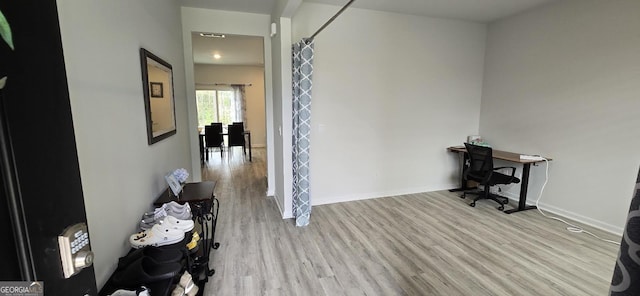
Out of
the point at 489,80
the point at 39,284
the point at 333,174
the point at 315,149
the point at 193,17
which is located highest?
the point at 193,17

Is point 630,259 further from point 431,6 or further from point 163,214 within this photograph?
point 431,6

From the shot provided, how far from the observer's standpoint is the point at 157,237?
1521 mm

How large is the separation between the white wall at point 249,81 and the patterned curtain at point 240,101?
0.12m

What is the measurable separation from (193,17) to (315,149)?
2.30 meters

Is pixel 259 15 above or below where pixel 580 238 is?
above

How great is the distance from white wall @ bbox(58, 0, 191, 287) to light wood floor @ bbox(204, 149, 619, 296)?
0.85m

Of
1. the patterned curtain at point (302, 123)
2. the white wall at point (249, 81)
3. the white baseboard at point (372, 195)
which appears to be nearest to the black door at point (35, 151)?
the patterned curtain at point (302, 123)

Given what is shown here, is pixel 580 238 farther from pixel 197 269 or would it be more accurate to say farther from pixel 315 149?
pixel 197 269

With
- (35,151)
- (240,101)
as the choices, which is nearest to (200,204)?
(35,151)

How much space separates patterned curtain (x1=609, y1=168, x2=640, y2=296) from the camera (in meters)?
0.48

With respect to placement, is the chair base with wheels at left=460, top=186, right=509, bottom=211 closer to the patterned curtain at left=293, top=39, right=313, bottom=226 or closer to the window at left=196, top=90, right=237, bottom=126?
the patterned curtain at left=293, top=39, right=313, bottom=226

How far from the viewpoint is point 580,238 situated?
112 inches

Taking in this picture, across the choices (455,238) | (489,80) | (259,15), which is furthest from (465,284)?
(259,15)

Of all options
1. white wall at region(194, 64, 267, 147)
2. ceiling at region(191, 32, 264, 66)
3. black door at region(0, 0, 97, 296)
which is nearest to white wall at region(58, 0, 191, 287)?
black door at region(0, 0, 97, 296)
